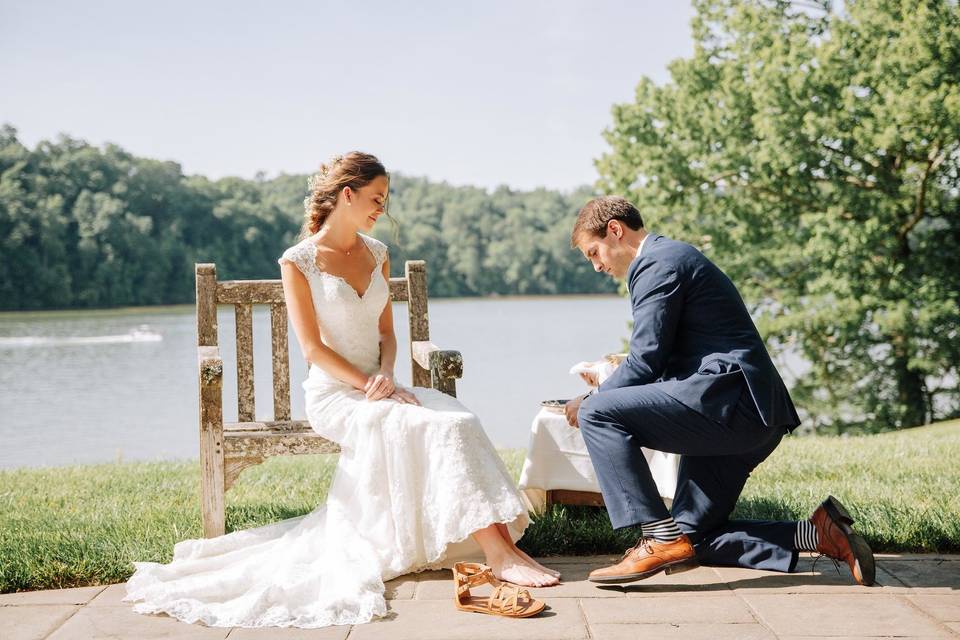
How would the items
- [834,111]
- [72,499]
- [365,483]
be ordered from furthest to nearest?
1. [834,111]
2. [72,499]
3. [365,483]

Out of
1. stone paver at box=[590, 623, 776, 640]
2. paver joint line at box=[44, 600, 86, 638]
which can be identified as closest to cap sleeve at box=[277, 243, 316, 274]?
paver joint line at box=[44, 600, 86, 638]

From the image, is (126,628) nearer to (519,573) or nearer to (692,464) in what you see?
(519,573)

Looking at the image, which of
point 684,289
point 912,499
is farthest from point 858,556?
point 912,499

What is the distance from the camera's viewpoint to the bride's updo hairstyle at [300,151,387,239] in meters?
4.38

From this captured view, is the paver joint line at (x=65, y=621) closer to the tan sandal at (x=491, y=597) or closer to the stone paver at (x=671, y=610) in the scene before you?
the tan sandal at (x=491, y=597)

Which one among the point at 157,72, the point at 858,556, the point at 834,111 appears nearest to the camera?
the point at 858,556

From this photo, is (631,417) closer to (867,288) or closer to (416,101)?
(867,288)

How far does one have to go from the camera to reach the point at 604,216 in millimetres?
3902

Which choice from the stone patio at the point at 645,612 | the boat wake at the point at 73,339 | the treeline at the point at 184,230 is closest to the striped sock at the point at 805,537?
the stone patio at the point at 645,612

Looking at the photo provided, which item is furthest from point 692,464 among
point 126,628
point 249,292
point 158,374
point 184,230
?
point 184,230

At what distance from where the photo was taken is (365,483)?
401 cm

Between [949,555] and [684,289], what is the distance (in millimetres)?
1660

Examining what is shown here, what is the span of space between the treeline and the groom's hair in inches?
1732

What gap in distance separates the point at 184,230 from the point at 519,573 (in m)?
60.6
